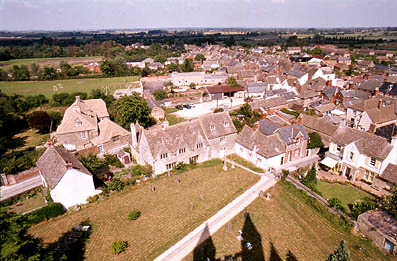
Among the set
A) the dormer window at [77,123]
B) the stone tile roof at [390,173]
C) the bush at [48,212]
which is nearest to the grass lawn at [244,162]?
the stone tile roof at [390,173]

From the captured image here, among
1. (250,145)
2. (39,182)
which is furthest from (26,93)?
(250,145)

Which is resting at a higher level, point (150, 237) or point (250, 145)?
point (250, 145)

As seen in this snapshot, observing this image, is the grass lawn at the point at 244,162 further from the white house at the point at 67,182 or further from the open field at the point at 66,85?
the open field at the point at 66,85

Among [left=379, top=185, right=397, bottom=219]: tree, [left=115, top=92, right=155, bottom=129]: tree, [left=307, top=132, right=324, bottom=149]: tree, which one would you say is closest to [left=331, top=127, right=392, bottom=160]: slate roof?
[left=307, top=132, right=324, bottom=149]: tree

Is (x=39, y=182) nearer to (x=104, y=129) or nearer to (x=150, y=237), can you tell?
(x=104, y=129)

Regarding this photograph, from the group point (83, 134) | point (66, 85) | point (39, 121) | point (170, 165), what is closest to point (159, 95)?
point (39, 121)
